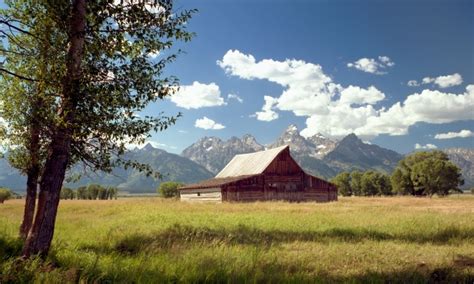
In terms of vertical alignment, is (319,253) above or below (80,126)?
below

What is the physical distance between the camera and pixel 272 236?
15461 millimetres

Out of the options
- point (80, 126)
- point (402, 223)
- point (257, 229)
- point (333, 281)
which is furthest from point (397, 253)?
point (80, 126)

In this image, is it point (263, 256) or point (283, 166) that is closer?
point (263, 256)

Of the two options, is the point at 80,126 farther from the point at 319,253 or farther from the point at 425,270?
the point at 425,270

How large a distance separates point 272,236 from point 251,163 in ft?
147

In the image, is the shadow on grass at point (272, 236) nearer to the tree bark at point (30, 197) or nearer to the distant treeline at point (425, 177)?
the tree bark at point (30, 197)

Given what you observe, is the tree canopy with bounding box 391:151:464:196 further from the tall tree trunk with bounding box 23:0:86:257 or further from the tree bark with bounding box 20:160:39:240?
the tall tree trunk with bounding box 23:0:86:257

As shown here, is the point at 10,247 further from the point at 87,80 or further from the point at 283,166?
the point at 283,166

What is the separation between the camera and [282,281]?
7609 millimetres

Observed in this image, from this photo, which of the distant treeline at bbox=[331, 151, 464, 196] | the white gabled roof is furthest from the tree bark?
the distant treeline at bbox=[331, 151, 464, 196]

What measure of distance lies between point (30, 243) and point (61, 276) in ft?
8.49

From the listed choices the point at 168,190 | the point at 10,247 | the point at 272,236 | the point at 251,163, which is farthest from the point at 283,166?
the point at 168,190

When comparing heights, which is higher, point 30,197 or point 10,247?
point 30,197

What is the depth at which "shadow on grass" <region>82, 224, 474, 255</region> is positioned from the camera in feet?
44.7
